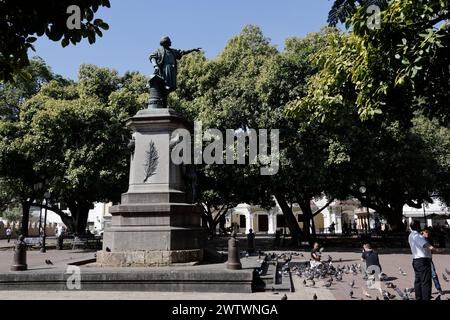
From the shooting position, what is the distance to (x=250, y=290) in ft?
28.8

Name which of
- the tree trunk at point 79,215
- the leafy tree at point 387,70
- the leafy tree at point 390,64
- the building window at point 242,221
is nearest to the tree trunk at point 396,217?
the leafy tree at point 387,70

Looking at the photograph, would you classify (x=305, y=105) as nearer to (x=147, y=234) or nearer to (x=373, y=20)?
(x=373, y=20)

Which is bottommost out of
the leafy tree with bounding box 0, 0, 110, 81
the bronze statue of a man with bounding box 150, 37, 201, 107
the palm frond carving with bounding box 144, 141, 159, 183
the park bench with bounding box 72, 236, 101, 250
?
the park bench with bounding box 72, 236, 101, 250

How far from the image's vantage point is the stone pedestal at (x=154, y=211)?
10336 mm

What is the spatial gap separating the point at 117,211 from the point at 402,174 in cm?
1798

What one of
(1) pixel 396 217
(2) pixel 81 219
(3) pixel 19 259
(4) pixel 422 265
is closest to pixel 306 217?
(1) pixel 396 217

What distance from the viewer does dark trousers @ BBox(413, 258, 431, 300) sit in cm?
735

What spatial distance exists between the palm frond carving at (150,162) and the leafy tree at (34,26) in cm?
618

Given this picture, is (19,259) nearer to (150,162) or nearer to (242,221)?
(150,162)

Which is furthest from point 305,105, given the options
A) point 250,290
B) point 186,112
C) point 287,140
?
point 186,112

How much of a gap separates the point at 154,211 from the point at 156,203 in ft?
1.10

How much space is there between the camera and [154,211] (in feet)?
34.7

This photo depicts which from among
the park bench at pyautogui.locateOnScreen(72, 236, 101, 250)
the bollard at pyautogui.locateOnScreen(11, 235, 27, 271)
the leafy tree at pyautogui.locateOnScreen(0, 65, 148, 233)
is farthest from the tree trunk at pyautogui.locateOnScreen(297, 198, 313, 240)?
the bollard at pyautogui.locateOnScreen(11, 235, 27, 271)

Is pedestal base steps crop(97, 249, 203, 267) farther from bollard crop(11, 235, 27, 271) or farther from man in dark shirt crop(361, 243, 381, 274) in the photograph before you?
man in dark shirt crop(361, 243, 381, 274)
